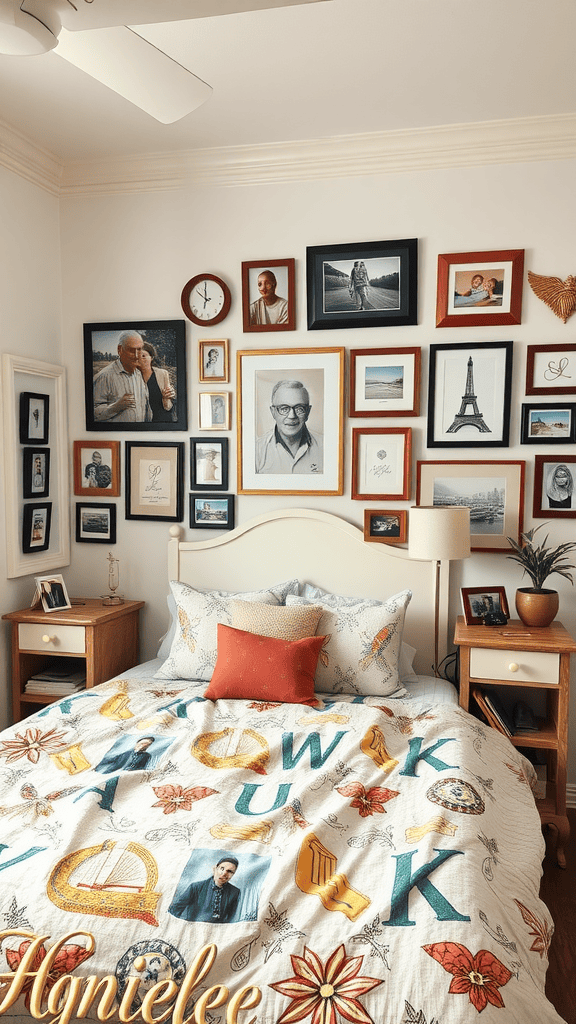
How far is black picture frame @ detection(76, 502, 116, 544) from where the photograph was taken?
3563 mm

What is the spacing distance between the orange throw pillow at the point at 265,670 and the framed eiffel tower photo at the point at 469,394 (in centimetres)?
112

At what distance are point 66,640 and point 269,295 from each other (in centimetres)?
178

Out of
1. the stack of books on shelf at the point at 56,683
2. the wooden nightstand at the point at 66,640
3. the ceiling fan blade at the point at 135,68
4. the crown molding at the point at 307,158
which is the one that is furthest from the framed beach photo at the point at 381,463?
the ceiling fan blade at the point at 135,68

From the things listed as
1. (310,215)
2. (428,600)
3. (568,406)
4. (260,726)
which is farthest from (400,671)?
(310,215)

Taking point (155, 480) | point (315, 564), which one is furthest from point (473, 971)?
point (155, 480)

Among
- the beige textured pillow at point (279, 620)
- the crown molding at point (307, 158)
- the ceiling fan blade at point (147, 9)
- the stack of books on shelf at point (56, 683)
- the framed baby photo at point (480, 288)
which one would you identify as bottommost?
the stack of books on shelf at point (56, 683)

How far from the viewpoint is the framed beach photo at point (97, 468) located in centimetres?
354

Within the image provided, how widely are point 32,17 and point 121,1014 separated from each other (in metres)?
1.82

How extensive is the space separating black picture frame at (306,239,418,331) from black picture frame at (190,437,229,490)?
69 centimetres

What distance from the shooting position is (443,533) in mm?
2852

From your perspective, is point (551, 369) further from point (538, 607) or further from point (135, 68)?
point (135, 68)

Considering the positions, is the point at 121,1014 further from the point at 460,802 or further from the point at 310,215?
the point at 310,215

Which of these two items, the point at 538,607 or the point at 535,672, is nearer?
the point at 535,672

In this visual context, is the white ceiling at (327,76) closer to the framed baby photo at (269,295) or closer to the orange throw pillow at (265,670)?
the framed baby photo at (269,295)
